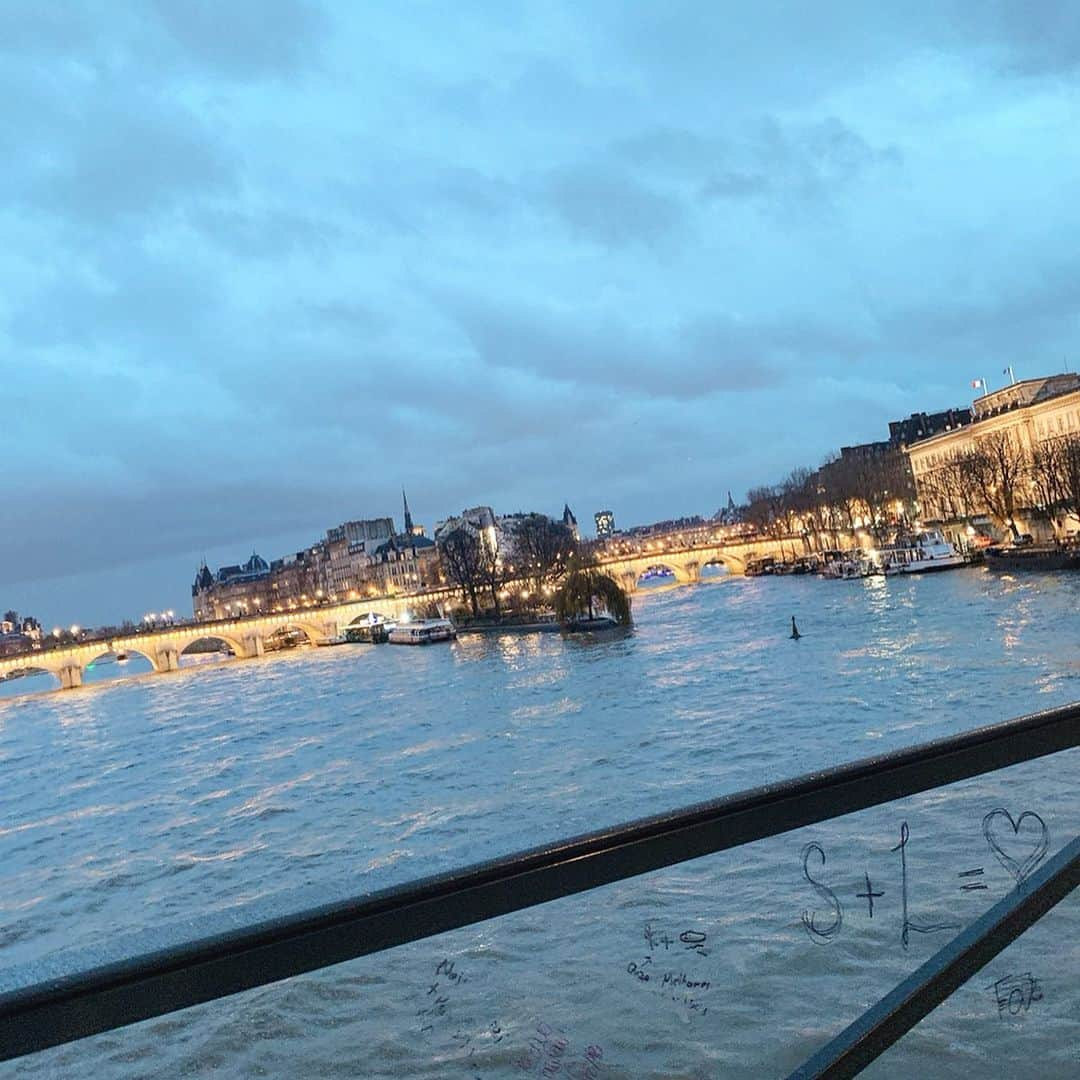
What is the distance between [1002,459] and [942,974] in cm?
5300

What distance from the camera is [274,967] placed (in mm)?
848

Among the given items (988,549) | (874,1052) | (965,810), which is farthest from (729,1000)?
(988,549)

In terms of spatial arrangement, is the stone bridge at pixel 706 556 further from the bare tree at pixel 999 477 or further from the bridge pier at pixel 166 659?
the bridge pier at pixel 166 659

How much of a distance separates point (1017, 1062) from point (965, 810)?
1.52m

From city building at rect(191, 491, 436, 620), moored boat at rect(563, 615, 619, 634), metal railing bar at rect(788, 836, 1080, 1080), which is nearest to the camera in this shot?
metal railing bar at rect(788, 836, 1080, 1080)

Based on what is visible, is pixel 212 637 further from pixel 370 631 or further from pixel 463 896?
pixel 463 896

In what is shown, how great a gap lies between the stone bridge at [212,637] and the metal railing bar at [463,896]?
64677mm

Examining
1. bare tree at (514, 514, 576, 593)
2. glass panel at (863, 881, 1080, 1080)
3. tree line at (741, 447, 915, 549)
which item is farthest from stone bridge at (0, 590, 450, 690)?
glass panel at (863, 881, 1080, 1080)

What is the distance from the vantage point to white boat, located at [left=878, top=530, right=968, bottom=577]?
5109 cm

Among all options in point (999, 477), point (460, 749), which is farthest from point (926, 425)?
point (460, 749)

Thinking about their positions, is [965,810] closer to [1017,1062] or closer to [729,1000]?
[729,1000]

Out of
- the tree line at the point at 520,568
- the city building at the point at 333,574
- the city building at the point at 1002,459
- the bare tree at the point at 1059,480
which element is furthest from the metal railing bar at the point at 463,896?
the city building at the point at 333,574

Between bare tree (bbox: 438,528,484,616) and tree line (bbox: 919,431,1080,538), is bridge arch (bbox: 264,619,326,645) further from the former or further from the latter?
tree line (bbox: 919,431,1080,538)

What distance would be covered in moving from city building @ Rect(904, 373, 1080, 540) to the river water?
45.0 feet
